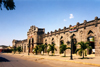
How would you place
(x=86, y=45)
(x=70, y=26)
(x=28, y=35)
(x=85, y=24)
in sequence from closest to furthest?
(x=86, y=45) < (x=85, y=24) < (x=70, y=26) < (x=28, y=35)

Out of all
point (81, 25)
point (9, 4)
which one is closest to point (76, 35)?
point (81, 25)

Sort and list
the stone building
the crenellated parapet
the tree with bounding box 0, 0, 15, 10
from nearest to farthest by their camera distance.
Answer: the tree with bounding box 0, 0, 15, 10
the stone building
the crenellated parapet

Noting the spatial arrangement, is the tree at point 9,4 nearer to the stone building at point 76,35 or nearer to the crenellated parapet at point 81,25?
the stone building at point 76,35

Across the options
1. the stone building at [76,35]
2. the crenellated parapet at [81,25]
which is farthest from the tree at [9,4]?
the crenellated parapet at [81,25]

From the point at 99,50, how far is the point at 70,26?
12718 millimetres

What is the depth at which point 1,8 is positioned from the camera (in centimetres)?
1157

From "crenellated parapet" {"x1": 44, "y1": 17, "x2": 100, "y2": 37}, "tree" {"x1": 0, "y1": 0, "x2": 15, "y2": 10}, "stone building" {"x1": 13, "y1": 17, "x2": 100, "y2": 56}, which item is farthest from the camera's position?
"crenellated parapet" {"x1": 44, "y1": 17, "x2": 100, "y2": 37}

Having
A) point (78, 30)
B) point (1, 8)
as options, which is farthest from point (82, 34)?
point (1, 8)

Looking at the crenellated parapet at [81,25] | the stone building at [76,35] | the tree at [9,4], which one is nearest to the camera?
the tree at [9,4]

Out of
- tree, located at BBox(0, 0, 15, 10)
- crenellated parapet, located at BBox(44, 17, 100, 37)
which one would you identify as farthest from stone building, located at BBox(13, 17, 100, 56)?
tree, located at BBox(0, 0, 15, 10)

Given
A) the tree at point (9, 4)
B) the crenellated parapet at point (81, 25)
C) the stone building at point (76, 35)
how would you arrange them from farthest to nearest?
the crenellated parapet at point (81, 25), the stone building at point (76, 35), the tree at point (9, 4)

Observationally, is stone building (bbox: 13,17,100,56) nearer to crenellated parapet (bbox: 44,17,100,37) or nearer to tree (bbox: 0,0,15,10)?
crenellated parapet (bbox: 44,17,100,37)

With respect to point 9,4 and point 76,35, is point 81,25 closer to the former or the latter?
point 76,35

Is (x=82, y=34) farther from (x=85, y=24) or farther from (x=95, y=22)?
(x=95, y=22)
